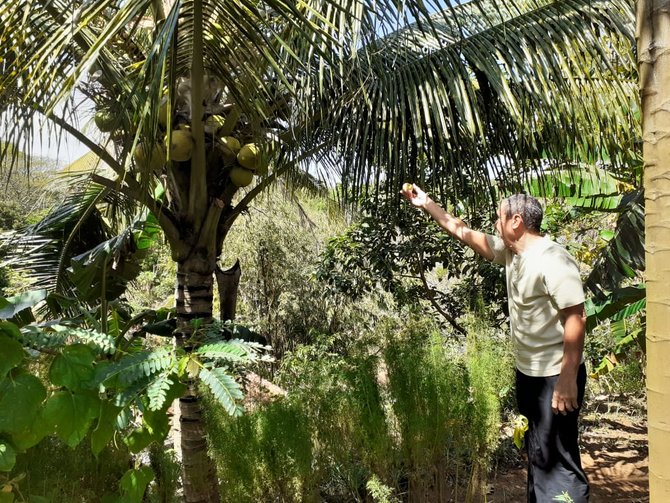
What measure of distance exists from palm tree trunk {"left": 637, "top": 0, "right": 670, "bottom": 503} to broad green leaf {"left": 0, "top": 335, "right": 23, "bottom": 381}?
1.55m

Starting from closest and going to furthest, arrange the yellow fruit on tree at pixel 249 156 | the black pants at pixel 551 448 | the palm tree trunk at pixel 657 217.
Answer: the palm tree trunk at pixel 657 217
the black pants at pixel 551 448
the yellow fruit on tree at pixel 249 156

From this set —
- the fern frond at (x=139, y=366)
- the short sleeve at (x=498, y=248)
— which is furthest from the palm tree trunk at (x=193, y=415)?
the short sleeve at (x=498, y=248)

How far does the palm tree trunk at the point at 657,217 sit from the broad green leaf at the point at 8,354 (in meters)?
1.55

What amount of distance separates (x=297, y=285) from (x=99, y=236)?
4.44 m

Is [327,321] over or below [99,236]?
below

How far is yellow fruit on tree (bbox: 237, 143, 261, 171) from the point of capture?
2.63 m

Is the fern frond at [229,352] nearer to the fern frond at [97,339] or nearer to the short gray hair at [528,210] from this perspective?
the fern frond at [97,339]

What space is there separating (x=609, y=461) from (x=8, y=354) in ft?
15.1

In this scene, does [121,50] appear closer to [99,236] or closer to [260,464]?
[99,236]

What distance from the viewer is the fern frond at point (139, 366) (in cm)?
157

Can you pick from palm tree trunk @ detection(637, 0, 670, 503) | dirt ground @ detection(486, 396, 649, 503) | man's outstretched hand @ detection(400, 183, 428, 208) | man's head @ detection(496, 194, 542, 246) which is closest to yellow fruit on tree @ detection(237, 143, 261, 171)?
man's outstretched hand @ detection(400, 183, 428, 208)

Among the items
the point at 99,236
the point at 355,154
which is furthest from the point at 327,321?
the point at 355,154

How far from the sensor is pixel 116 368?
1.58 m

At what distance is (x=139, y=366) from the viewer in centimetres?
161
